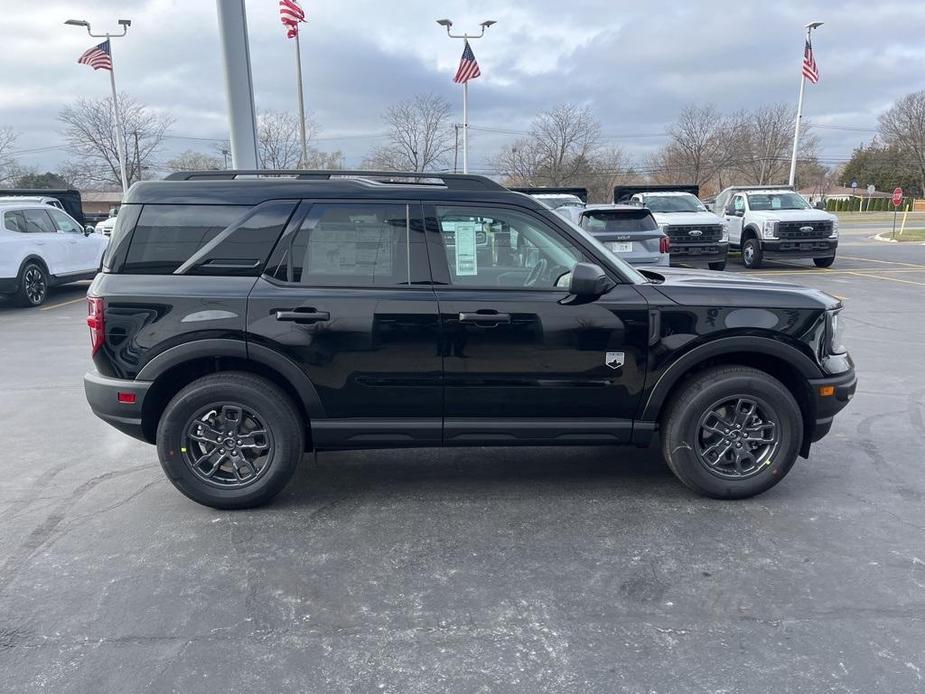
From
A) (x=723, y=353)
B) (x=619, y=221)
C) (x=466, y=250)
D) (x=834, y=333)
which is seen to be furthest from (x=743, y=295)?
(x=619, y=221)

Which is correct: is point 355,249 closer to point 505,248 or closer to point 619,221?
point 505,248

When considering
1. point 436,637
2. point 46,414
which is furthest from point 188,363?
point 46,414

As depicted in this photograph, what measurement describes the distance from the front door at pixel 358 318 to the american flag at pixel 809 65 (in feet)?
91.2

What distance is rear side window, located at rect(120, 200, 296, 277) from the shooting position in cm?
399

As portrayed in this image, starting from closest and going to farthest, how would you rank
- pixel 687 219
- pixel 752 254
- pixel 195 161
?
pixel 687 219, pixel 752 254, pixel 195 161

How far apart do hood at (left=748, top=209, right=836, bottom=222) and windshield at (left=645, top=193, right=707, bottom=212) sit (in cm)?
143

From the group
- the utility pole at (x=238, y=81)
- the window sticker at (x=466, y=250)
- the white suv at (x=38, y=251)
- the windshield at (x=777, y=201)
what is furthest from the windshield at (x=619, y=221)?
the white suv at (x=38, y=251)

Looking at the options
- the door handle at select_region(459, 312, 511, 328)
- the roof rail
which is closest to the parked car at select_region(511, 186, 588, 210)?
the roof rail

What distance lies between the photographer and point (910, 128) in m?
73.2

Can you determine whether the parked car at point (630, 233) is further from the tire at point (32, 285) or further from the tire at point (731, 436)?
the tire at point (32, 285)

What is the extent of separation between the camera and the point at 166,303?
3908mm

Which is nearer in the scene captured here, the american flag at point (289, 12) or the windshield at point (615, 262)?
the windshield at point (615, 262)

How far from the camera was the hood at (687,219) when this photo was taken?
51.0 feet

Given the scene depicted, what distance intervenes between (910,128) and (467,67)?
68054 mm
